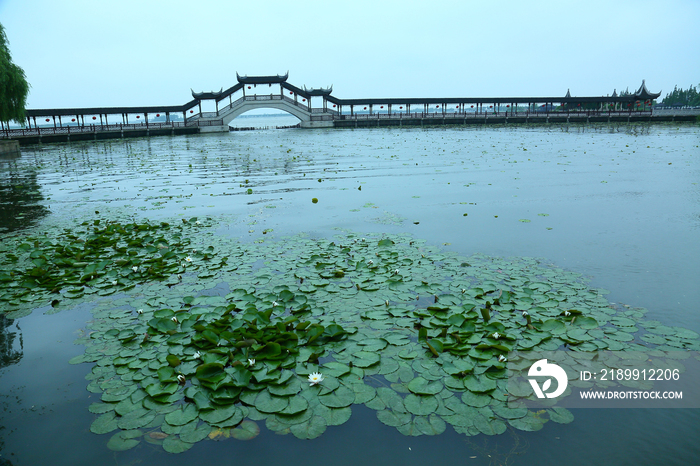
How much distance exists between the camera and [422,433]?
235 cm

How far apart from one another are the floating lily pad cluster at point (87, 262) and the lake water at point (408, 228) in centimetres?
45

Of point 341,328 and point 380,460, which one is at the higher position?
point 341,328

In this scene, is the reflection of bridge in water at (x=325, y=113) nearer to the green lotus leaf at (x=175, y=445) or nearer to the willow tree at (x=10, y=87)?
the willow tree at (x=10, y=87)

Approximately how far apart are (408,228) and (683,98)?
12819 centimetres

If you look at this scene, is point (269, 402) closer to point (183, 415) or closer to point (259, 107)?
point (183, 415)

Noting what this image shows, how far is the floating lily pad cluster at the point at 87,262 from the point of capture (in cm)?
440

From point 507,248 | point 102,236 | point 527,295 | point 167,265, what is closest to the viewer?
point 527,295

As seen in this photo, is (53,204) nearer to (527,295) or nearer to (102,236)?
(102,236)

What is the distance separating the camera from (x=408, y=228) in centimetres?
669

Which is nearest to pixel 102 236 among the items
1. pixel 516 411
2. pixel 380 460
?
pixel 380 460

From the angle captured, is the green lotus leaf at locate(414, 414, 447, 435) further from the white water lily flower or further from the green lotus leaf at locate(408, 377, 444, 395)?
the white water lily flower

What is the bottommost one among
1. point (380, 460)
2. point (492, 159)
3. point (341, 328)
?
point (380, 460)

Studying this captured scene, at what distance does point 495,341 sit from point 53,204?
10.1 metres

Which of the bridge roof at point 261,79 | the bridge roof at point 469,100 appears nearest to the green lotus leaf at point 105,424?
the bridge roof at point 469,100
